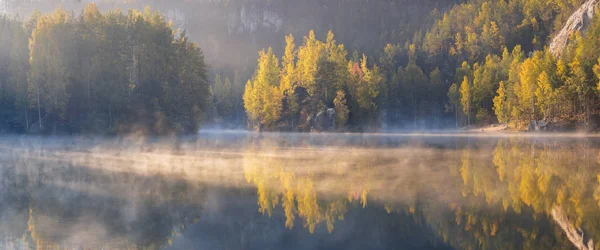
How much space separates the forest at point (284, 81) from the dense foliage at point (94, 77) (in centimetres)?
14

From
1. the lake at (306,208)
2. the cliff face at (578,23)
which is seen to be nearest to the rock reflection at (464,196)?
the lake at (306,208)

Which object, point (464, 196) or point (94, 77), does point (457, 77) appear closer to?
point (94, 77)

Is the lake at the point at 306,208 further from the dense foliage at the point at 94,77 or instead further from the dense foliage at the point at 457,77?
the dense foliage at the point at 457,77

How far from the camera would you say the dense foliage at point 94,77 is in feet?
190

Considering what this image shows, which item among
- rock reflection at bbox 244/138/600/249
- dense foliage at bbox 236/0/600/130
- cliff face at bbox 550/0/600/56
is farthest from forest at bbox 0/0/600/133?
rock reflection at bbox 244/138/600/249

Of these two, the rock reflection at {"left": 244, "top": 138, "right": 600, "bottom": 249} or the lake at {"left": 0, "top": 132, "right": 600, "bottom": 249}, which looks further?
the rock reflection at {"left": 244, "top": 138, "right": 600, "bottom": 249}

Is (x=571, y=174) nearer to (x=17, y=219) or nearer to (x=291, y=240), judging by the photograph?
(x=291, y=240)

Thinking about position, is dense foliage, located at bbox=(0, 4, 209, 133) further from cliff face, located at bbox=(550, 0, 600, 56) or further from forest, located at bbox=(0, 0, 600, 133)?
cliff face, located at bbox=(550, 0, 600, 56)

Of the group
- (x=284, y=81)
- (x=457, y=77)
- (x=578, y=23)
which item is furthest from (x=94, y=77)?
(x=457, y=77)

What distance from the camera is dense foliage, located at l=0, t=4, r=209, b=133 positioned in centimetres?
5781

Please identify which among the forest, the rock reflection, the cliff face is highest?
the cliff face

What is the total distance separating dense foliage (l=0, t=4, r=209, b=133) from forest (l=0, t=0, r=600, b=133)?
0.14 m

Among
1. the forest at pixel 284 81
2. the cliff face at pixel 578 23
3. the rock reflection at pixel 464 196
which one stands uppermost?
the cliff face at pixel 578 23

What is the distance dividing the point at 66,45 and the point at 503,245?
207ft
